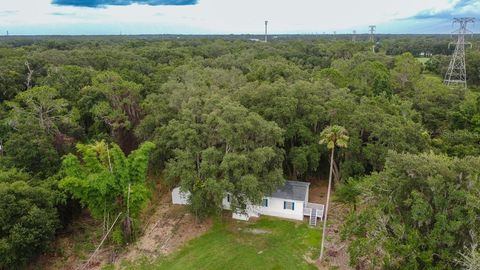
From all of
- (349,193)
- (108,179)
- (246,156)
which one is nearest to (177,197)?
(108,179)

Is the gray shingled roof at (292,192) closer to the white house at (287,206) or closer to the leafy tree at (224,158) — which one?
the white house at (287,206)

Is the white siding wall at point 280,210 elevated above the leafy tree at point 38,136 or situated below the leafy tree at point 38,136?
below

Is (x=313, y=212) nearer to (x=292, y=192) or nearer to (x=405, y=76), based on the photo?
(x=292, y=192)

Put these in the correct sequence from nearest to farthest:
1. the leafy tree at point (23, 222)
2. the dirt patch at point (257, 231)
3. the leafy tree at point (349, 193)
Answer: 1. the leafy tree at point (23, 222)
2. the leafy tree at point (349, 193)
3. the dirt patch at point (257, 231)

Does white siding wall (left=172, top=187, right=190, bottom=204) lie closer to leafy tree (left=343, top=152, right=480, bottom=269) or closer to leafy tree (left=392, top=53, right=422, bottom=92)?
leafy tree (left=343, top=152, right=480, bottom=269)

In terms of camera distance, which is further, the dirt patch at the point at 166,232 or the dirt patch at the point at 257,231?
the dirt patch at the point at 257,231

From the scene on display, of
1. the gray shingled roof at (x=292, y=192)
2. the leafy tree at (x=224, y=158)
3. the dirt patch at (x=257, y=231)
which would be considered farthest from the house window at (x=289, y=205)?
the dirt patch at (x=257, y=231)

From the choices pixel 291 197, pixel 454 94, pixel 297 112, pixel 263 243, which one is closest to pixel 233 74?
pixel 297 112

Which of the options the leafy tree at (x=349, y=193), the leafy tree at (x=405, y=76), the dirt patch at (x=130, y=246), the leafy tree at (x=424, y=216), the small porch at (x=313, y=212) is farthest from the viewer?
the leafy tree at (x=405, y=76)
